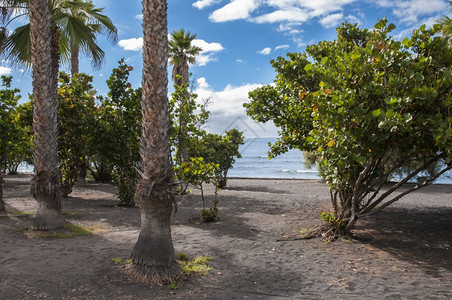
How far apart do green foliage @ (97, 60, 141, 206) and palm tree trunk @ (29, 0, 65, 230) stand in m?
2.93

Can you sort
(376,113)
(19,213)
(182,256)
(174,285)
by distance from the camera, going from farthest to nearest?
(19,213) < (182,256) < (376,113) < (174,285)

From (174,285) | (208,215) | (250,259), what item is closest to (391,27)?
(250,259)

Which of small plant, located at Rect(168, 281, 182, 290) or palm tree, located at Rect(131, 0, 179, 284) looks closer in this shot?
small plant, located at Rect(168, 281, 182, 290)

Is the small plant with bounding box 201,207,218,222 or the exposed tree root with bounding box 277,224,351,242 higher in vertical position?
the small plant with bounding box 201,207,218,222

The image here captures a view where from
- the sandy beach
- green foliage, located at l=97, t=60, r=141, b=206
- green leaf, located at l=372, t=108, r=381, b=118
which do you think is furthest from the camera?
green foliage, located at l=97, t=60, r=141, b=206

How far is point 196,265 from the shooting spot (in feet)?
17.9

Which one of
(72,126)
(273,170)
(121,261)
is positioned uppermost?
(72,126)

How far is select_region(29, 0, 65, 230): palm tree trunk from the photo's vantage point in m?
7.57

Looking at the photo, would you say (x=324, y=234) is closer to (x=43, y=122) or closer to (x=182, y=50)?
(x=43, y=122)

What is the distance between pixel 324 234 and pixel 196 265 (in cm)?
309

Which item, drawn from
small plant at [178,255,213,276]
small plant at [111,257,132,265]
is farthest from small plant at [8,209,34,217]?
small plant at [178,255,213,276]

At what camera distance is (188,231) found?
805cm

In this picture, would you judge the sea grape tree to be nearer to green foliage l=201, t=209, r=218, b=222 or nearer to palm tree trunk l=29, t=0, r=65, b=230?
green foliage l=201, t=209, r=218, b=222

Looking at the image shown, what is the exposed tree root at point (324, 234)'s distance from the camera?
23.7 ft
